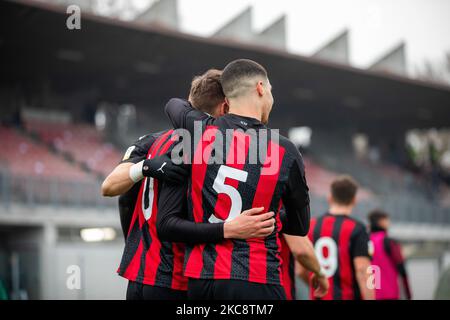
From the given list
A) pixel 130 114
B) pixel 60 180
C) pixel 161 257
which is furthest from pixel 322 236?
pixel 130 114

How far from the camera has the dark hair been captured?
4078 mm

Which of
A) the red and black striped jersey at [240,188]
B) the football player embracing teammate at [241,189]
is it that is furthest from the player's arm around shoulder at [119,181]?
the red and black striped jersey at [240,188]

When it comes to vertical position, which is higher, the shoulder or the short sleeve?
the shoulder

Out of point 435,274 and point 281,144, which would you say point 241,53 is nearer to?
point 435,274

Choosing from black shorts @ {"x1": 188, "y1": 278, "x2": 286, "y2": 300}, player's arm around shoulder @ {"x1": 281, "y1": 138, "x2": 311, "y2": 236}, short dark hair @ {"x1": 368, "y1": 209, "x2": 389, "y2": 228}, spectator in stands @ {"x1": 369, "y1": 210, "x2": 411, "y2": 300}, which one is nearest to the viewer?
black shorts @ {"x1": 188, "y1": 278, "x2": 286, "y2": 300}

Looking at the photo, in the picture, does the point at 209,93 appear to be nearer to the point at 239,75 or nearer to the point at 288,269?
the point at 239,75

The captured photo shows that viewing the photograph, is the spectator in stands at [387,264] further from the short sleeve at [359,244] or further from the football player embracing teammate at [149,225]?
the football player embracing teammate at [149,225]

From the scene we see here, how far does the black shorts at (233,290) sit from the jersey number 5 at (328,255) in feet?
9.85

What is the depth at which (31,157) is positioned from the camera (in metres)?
20.4

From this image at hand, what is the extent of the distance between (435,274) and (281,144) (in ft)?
41.7

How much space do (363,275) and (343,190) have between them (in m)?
0.75

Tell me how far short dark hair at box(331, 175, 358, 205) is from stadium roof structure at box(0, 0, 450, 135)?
1308 cm

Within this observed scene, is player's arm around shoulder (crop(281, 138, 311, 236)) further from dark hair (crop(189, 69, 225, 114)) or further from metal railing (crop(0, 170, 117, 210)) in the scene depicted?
metal railing (crop(0, 170, 117, 210))

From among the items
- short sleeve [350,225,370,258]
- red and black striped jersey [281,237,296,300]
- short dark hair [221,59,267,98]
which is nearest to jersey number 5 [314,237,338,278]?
short sleeve [350,225,370,258]
